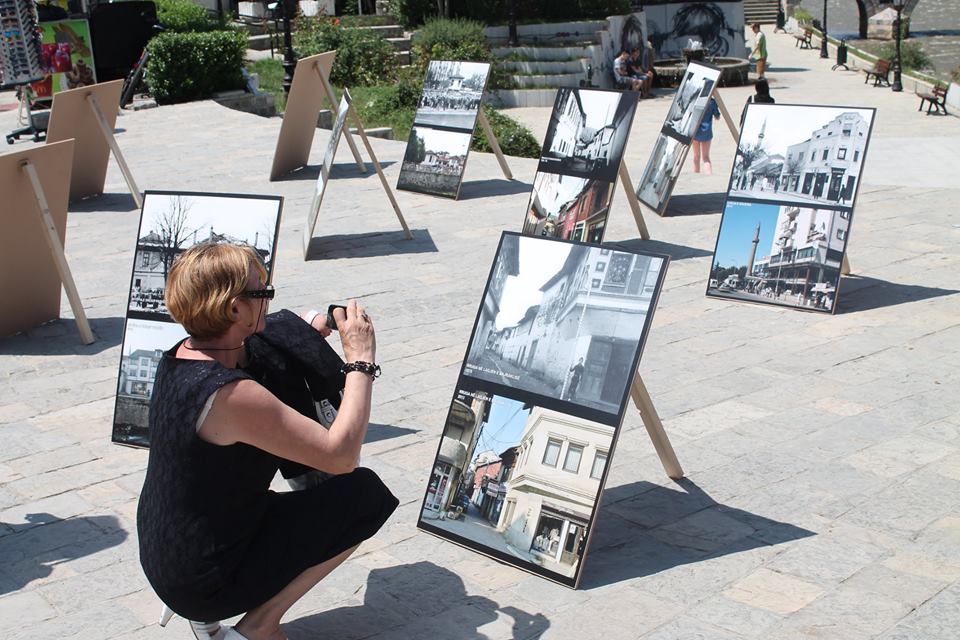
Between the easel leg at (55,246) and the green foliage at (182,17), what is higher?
the green foliage at (182,17)

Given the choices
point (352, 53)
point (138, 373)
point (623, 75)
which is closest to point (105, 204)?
point (138, 373)

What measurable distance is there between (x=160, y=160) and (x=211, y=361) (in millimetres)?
12492

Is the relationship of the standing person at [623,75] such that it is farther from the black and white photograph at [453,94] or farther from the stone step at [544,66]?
the black and white photograph at [453,94]

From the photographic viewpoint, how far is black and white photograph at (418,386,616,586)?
4.34m

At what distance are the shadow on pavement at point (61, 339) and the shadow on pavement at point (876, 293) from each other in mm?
5671

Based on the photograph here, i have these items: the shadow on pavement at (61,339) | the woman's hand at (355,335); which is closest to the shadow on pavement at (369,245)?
the shadow on pavement at (61,339)

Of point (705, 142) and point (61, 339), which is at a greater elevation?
point (705, 142)

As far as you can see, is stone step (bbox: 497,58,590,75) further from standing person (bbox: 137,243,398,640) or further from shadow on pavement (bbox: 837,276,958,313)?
standing person (bbox: 137,243,398,640)

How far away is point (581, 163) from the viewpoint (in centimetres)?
→ 962

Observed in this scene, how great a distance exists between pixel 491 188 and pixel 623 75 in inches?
631

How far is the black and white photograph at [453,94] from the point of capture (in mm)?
12445

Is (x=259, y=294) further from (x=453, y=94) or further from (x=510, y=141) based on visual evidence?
(x=510, y=141)

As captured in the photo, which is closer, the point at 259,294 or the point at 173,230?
the point at 259,294

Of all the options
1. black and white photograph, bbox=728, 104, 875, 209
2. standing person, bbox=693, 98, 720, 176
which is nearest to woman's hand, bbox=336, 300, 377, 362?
black and white photograph, bbox=728, 104, 875, 209
